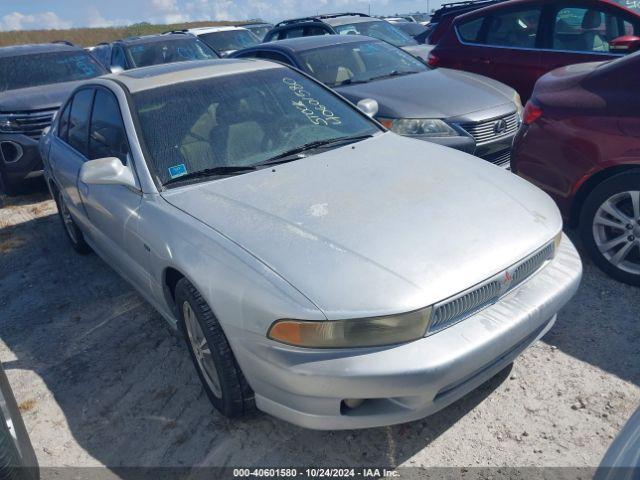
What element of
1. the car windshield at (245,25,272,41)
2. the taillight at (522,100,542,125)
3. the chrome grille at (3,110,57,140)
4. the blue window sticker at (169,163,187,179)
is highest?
the blue window sticker at (169,163,187,179)

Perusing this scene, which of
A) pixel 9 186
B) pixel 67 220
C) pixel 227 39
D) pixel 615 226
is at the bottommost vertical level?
pixel 9 186

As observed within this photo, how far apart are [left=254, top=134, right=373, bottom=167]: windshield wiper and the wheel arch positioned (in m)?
1.49

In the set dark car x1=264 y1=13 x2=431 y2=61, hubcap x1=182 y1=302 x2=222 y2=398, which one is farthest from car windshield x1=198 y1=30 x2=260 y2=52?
hubcap x1=182 y1=302 x2=222 y2=398

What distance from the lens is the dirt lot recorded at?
2453mm

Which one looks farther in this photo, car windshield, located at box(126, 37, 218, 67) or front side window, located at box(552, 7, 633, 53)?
car windshield, located at box(126, 37, 218, 67)

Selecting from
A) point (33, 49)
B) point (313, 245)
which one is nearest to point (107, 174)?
point (313, 245)

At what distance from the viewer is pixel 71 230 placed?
4.82 m

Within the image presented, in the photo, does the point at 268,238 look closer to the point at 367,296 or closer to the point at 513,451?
the point at 367,296

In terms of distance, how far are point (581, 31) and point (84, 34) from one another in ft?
196

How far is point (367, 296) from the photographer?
2090mm

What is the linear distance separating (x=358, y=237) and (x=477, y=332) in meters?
0.63

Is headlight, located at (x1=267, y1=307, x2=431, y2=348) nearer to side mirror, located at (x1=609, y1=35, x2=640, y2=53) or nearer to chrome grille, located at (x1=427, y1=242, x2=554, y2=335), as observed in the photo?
chrome grille, located at (x1=427, y1=242, x2=554, y2=335)

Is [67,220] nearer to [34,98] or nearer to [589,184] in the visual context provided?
[34,98]

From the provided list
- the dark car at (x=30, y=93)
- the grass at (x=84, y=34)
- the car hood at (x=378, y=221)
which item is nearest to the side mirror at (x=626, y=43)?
the car hood at (x=378, y=221)
